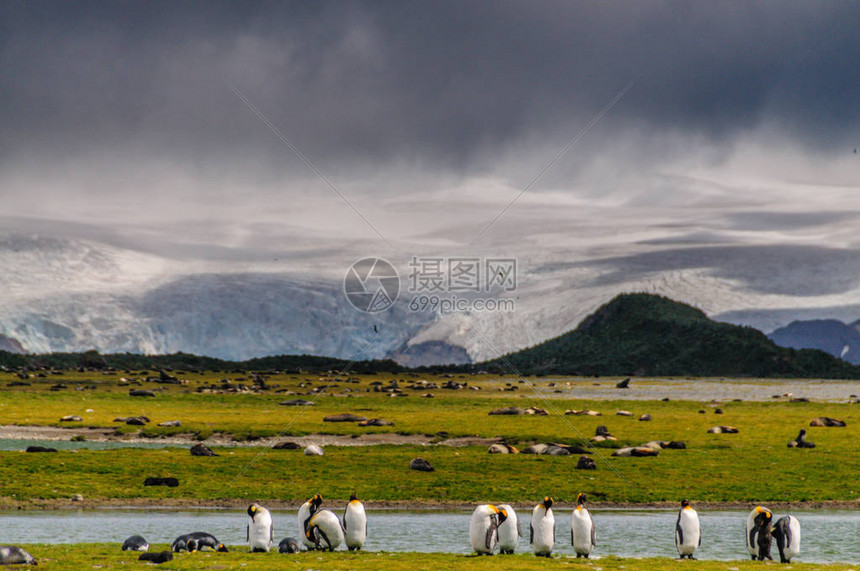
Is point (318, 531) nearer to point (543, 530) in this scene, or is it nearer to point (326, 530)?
point (326, 530)

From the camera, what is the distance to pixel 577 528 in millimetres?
25938

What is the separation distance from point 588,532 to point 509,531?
2.45m

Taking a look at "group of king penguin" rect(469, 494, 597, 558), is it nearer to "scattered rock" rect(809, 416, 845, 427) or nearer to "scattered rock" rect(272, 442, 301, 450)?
"scattered rock" rect(272, 442, 301, 450)

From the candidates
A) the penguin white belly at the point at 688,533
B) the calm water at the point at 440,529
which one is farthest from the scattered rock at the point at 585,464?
the penguin white belly at the point at 688,533

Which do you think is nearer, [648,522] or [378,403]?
[648,522]

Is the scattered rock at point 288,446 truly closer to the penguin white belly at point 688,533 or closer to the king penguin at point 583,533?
the king penguin at point 583,533

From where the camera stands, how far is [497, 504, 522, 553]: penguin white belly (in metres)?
26.7

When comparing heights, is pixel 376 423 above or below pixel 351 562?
above

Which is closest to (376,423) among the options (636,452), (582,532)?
(636,452)

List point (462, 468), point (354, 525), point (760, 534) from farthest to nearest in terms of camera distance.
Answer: point (462, 468) < point (354, 525) < point (760, 534)

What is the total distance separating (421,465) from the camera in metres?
44.3

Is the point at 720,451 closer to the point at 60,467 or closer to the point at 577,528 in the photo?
the point at 577,528

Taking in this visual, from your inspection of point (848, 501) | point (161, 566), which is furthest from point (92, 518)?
point (848, 501)

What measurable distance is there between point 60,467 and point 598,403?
6687 cm
